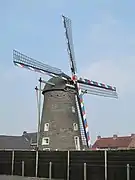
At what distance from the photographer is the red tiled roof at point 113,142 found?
89750 millimetres

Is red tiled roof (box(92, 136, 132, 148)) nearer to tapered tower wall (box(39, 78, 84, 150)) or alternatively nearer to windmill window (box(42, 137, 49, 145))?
tapered tower wall (box(39, 78, 84, 150))

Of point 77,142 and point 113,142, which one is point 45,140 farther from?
point 113,142

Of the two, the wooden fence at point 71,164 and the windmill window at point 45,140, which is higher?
the windmill window at point 45,140

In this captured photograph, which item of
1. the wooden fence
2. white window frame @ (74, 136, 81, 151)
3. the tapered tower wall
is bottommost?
the wooden fence

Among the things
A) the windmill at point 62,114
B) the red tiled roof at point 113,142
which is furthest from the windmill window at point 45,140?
the red tiled roof at point 113,142

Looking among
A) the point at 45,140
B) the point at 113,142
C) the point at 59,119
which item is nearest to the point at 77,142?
the point at 59,119

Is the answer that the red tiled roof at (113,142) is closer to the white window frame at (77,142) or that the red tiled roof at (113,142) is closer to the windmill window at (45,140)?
the white window frame at (77,142)

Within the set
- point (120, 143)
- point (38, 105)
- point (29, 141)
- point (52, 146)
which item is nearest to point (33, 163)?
point (38, 105)

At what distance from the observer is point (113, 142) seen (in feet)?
309

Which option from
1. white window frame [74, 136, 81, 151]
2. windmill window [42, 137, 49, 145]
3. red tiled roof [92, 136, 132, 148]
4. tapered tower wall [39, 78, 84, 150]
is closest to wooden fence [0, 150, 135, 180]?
tapered tower wall [39, 78, 84, 150]

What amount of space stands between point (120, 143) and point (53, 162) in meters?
68.8

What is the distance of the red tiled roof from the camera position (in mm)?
89750

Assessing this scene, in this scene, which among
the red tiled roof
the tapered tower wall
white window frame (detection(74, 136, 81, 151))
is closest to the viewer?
the tapered tower wall

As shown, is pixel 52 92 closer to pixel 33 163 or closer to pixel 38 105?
pixel 38 105
